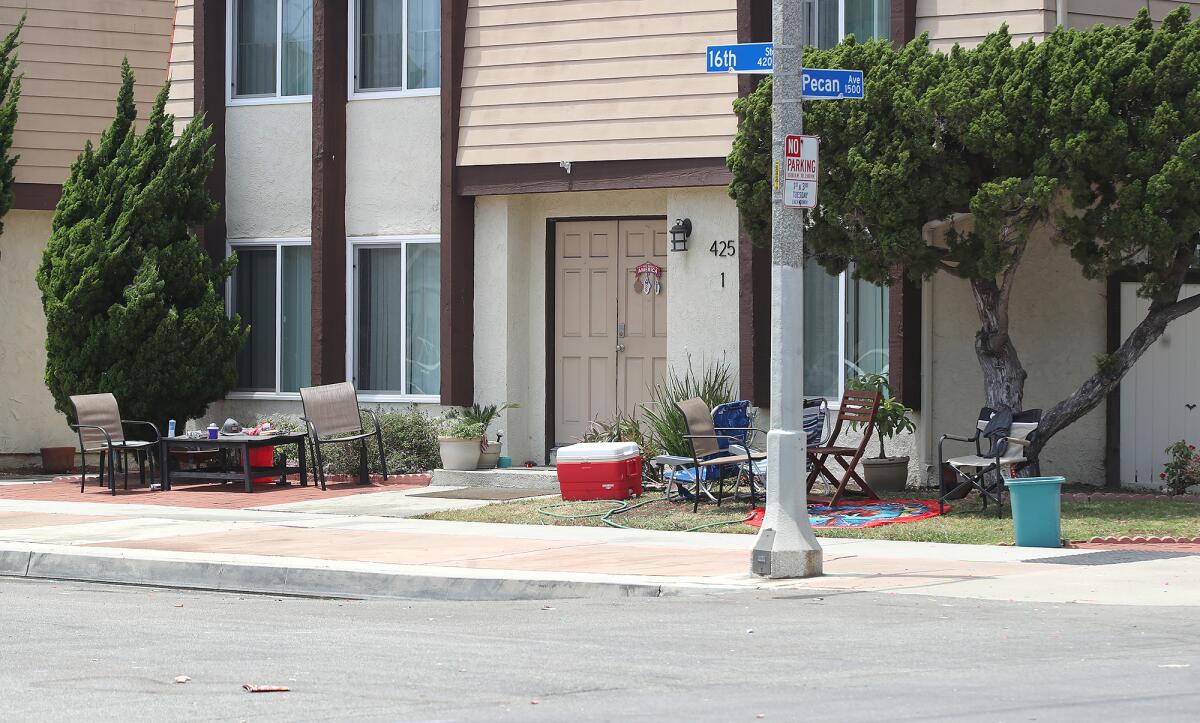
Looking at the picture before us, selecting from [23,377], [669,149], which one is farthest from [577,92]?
[23,377]

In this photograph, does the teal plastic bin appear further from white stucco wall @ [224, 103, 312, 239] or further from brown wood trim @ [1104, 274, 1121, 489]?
white stucco wall @ [224, 103, 312, 239]

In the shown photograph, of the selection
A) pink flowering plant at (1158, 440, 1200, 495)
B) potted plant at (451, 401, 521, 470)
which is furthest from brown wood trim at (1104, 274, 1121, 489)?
potted plant at (451, 401, 521, 470)

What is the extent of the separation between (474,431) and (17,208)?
7247 mm

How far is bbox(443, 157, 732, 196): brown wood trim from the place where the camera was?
1734 centimetres

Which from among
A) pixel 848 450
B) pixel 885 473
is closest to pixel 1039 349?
pixel 885 473

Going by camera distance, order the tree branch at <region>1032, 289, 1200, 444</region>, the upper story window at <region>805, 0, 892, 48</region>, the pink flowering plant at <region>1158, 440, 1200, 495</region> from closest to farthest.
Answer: the tree branch at <region>1032, 289, 1200, 444</region> < the pink flowering plant at <region>1158, 440, 1200, 495</region> < the upper story window at <region>805, 0, 892, 48</region>

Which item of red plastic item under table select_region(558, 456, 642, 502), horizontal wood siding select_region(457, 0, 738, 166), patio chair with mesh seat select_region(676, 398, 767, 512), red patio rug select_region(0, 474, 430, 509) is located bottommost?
red patio rug select_region(0, 474, 430, 509)

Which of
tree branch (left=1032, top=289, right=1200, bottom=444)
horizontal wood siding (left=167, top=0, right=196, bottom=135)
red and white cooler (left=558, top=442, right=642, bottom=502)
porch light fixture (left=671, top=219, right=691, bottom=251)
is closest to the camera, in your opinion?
tree branch (left=1032, top=289, right=1200, bottom=444)

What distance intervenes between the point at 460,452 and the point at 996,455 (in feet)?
20.7

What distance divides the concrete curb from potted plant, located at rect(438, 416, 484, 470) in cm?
551

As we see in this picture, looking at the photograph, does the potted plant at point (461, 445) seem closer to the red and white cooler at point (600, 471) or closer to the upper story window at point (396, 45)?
the red and white cooler at point (600, 471)

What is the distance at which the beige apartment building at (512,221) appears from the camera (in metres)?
16.4

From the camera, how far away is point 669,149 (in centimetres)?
1745

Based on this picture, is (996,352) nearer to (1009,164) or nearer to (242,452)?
(1009,164)
